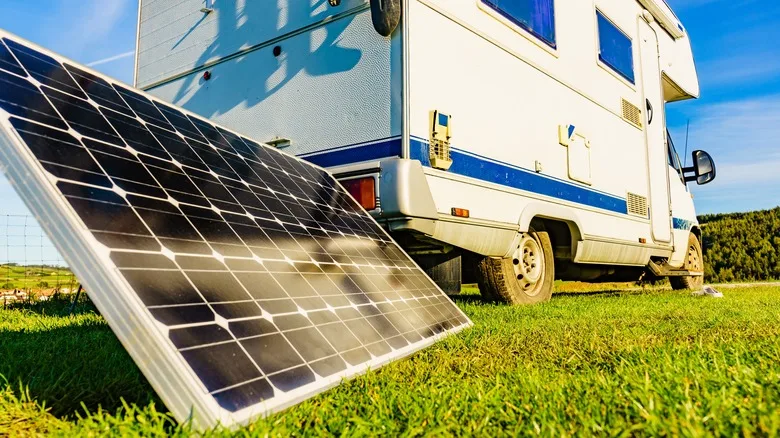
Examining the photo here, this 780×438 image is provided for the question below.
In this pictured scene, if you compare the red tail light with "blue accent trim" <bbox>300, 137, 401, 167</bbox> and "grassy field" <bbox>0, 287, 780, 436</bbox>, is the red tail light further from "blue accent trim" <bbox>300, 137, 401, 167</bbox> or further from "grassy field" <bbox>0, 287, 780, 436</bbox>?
"grassy field" <bbox>0, 287, 780, 436</bbox>

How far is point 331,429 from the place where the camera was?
166 centimetres

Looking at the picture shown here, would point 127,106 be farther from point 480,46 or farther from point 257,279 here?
point 480,46

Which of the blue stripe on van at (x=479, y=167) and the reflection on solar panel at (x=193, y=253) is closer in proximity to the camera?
the reflection on solar panel at (x=193, y=253)

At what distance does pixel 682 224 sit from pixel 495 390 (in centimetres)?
843

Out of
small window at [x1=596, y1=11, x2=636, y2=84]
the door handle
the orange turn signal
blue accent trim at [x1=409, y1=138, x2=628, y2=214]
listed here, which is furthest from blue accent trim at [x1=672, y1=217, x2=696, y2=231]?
the orange turn signal

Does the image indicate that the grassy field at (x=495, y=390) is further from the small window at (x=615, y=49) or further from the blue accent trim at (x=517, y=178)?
the small window at (x=615, y=49)

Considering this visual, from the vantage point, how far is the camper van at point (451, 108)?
4.29 m

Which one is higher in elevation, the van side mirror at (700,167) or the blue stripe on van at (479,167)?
the van side mirror at (700,167)

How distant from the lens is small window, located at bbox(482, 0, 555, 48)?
212 inches

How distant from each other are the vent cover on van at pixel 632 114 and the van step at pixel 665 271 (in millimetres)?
2049

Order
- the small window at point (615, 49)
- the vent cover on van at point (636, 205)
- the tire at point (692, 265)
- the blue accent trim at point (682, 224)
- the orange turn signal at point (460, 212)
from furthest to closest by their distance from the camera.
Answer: the tire at point (692, 265), the blue accent trim at point (682, 224), the vent cover on van at point (636, 205), the small window at point (615, 49), the orange turn signal at point (460, 212)

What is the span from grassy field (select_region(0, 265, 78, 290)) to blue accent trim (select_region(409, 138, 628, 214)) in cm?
546

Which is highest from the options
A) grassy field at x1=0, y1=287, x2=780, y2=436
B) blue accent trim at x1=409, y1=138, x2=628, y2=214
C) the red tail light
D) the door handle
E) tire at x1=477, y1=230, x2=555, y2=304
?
the door handle

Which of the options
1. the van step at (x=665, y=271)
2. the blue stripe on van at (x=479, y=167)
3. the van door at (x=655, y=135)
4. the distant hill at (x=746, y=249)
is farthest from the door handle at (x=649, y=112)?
the distant hill at (x=746, y=249)
